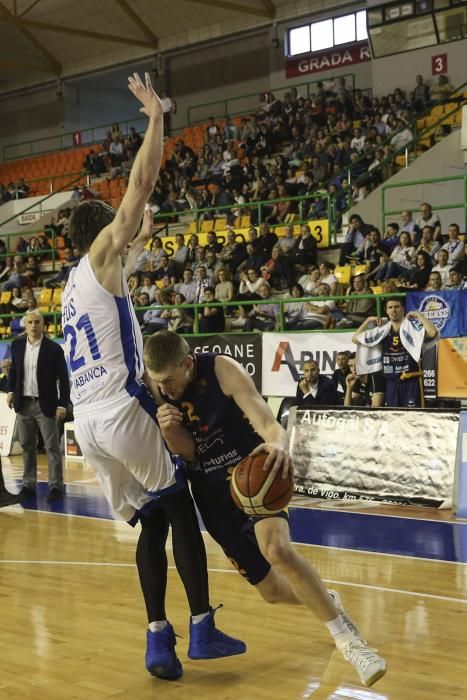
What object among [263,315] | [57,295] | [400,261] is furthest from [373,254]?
[57,295]

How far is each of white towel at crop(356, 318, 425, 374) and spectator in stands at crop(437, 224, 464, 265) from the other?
9.82ft

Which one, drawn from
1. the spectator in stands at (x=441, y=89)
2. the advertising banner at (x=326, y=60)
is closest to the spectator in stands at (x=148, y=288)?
the spectator in stands at (x=441, y=89)

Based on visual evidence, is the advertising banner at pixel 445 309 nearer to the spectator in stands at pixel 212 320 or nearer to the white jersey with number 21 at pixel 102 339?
the spectator in stands at pixel 212 320

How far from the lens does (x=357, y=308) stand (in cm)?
1289

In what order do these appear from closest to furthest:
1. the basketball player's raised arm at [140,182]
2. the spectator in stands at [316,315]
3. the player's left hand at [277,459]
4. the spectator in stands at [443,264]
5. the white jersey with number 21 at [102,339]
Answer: the player's left hand at [277,459] → the basketball player's raised arm at [140,182] → the white jersey with number 21 at [102,339] → the spectator in stands at [316,315] → the spectator in stands at [443,264]

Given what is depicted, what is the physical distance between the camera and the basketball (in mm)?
3932

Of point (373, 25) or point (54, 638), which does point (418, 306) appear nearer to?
point (54, 638)

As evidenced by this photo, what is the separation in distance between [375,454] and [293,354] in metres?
2.89

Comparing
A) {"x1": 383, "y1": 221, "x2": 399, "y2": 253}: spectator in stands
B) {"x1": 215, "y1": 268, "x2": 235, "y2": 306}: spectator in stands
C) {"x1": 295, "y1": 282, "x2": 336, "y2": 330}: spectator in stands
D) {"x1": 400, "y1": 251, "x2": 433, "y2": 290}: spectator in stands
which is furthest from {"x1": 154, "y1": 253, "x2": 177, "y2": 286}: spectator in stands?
{"x1": 400, "y1": 251, "x2": 433, "y2": 290}: spectator in stands

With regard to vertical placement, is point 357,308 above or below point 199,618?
above

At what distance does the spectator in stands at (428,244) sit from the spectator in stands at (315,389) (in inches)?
151

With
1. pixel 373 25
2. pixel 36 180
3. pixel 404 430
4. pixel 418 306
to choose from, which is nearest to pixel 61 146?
pixel 36 180

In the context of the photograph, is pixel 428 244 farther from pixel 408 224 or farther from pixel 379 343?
pixel 379 343

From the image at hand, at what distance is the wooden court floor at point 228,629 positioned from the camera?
429 centimetres
